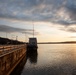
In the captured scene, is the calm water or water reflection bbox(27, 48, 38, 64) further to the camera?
water reflection bbox(27, 48, 38, 64)

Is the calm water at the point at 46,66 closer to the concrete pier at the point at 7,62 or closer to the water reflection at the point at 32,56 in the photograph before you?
the water reflection at the point at 32,56

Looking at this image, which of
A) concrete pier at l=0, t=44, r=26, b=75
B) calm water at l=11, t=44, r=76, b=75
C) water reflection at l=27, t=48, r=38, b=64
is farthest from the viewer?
water reflection at l=27, t=48, r=38, b=64

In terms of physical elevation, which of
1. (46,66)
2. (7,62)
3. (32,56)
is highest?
(7,62)

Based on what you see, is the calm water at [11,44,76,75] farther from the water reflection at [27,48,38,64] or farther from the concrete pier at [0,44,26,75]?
the concrete pier at [0,44,26,75]

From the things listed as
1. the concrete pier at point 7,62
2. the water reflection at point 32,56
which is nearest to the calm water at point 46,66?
the water reflection at point 32,56

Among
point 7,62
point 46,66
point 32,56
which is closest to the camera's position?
point 7,62

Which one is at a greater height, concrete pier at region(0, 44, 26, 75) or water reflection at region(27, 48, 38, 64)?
concrete pier at region(0, 44, 26, 75)

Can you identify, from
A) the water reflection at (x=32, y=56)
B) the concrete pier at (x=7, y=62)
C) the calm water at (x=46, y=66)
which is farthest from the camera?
the water reflection at (x=32, y=56)

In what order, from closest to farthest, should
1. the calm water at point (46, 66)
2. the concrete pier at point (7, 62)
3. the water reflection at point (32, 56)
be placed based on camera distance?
the concrete pier at point (7, 62)
the calm water at point (46, 66)
the water reflection at point (32, 56)

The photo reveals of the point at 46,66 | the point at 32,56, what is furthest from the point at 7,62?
the point at 32,56

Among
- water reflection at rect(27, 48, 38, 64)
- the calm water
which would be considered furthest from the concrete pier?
water reflection at rect(27, 48, 38, 64)

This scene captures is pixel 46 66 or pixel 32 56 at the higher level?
pixel 32 56

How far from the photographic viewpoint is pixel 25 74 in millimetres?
28250

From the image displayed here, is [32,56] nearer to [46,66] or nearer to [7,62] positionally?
[46,66]
